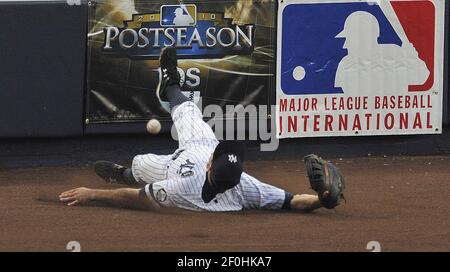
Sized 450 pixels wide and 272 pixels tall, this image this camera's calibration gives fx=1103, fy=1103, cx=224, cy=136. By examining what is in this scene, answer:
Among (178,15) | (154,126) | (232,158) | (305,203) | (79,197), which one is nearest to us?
(232,158)

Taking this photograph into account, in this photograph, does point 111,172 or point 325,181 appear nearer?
point 325,181

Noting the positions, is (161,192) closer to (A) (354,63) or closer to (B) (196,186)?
(B) (196,186)

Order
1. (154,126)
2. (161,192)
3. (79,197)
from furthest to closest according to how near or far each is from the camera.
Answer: (154,126), (79,197), (161,192)

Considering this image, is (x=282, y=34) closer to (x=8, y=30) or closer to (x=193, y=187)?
(x=8, y=30)

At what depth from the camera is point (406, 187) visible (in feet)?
29.9

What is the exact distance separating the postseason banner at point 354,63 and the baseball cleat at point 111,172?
2.33m

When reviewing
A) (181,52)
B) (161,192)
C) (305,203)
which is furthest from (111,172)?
(181,52)

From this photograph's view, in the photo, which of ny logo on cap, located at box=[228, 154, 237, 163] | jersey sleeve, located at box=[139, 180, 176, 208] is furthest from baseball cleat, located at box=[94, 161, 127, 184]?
ny logo on cap, located at box=[228, 154, 237, 163]

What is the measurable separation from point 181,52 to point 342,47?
5.09 ft

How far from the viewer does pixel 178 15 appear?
10.5 m

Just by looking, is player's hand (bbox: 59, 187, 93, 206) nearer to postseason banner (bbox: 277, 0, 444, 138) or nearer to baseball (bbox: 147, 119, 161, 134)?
baseball (bbox: 147, 119, 161, 134)

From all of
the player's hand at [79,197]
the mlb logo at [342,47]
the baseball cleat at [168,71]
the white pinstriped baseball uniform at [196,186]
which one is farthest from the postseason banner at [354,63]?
the player's hand at [79,197]

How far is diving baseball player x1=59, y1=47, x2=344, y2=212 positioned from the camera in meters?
7.24

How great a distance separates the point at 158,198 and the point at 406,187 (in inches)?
97.4
